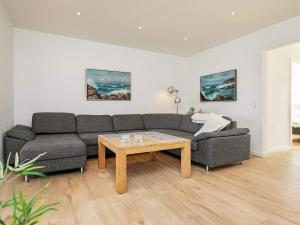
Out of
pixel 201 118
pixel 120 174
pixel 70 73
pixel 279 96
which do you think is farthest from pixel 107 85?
pixel 279 96

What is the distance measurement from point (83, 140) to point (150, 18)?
2.33m

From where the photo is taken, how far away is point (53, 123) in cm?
345

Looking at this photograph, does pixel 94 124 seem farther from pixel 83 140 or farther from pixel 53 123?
pixel 53 123

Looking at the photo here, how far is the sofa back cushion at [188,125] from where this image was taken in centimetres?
373

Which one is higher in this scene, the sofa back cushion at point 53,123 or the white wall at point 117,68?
the white wall at point 117,68

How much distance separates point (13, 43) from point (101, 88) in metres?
1.76

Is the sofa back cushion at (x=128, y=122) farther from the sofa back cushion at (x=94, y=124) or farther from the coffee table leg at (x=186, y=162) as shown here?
the coffee table leg at (x=186, y=162)

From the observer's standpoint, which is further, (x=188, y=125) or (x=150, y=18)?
(x=188, y=125)

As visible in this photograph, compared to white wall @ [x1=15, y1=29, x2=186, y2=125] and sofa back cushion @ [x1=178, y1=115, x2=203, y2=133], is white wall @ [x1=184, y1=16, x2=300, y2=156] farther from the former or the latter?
white wall @ [x1=15, y1=29, x2=186, y2=125]

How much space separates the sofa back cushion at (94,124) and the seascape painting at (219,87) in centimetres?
247

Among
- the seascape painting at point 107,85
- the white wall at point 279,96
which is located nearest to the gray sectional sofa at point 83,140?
the seascape painting at point 107,85

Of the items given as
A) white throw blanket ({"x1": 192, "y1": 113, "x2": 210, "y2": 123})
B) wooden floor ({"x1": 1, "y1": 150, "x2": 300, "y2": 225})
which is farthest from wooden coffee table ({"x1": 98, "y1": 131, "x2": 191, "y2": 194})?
white throw blanket ({"x1": 192, "y1": 113, "x2": 210, "y2": 123})

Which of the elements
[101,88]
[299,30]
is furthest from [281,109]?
[101,88]

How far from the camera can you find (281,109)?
3908mm
